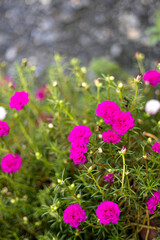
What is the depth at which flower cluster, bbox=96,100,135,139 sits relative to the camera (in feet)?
3.65

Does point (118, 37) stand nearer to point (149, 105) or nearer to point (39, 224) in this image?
point (149, 105)

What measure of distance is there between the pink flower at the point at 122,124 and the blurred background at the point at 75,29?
2.14 meters

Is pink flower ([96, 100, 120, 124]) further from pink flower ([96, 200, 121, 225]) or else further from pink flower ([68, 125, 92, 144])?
pink flower ([96, 200, 121, 225])

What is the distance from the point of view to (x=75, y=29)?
3652mm

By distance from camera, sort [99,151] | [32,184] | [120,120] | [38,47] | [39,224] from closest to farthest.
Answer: [120,120] → [99,151] → [39,224] → [32,184] → [38,47]

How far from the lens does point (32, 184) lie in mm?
1953

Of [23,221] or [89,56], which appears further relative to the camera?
[89,56]

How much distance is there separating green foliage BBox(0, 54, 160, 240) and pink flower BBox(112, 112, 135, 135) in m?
0.12

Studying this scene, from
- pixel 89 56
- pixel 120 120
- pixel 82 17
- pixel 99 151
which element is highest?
pixel 120 120

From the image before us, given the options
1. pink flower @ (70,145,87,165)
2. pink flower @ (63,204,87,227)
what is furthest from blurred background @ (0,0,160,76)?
pink flower @ (63,204,87,227)

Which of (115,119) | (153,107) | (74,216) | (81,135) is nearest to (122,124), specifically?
(115,119)

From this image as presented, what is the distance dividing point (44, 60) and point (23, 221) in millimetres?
2444

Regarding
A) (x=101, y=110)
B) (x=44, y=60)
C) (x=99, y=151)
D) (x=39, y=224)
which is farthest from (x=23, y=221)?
(x=44, y=60)

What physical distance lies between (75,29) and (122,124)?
2.91 metres
